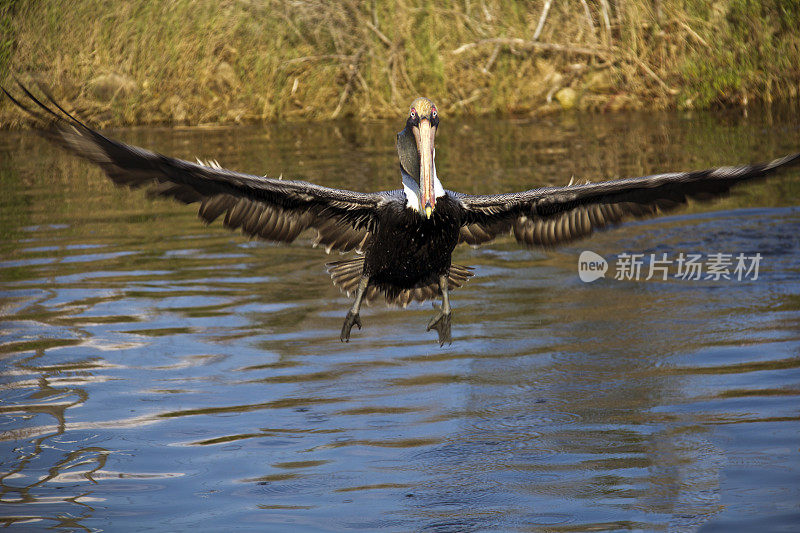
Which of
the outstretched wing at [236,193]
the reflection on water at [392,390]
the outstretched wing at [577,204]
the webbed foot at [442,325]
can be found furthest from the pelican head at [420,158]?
the reflection on water at [392,390]

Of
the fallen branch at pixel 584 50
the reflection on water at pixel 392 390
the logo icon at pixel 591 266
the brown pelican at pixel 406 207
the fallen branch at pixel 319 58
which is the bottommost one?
the reflection on water at pixel 392 390

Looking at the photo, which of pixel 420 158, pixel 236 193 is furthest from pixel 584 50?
pixel 236 193

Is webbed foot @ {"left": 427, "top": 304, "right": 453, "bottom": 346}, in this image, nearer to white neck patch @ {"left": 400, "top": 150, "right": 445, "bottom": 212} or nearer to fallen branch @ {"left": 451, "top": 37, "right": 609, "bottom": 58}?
white neck patch @ {"left": 400, "top": 150, "right": 445, "bottom": 212}

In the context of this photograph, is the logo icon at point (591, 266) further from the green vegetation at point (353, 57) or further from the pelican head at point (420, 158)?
the green vegetation at point (353, 57)

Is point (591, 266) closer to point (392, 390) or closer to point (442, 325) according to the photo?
point (442, 325)

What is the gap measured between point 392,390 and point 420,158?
140 centimetres

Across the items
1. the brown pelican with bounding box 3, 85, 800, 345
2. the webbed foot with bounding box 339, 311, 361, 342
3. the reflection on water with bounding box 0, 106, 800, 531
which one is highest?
the brown pelican with bounding box 3, 85, 800, 345

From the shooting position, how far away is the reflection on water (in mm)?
4527

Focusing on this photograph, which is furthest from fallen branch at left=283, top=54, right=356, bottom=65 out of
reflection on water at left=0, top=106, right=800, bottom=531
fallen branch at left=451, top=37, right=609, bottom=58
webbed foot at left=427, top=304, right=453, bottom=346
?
webbed foot at left=427, top=304, right=453, bottom=346

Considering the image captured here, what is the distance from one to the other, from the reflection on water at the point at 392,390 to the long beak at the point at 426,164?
1.17 m

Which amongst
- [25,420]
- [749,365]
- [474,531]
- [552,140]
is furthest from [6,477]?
[552,140]

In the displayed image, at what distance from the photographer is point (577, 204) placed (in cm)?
578

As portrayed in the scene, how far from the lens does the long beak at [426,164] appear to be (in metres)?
5.05

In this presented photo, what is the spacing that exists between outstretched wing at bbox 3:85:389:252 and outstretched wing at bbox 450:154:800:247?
0.65 meters
